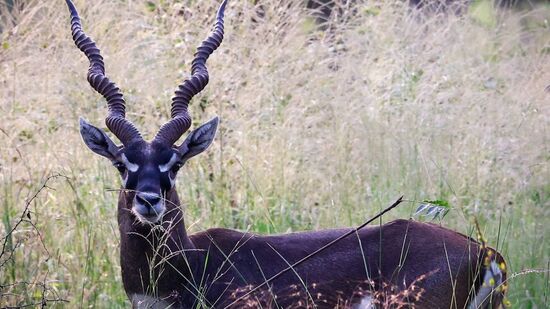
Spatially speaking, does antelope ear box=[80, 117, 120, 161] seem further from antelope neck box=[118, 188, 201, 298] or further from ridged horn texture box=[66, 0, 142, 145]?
antelope neck box=[118, 188, 201, 298]

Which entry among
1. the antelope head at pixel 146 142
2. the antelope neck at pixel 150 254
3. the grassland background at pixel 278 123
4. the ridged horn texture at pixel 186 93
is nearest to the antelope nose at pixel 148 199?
the antelope head at pixel 146 142

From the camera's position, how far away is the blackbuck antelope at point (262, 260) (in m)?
5.97

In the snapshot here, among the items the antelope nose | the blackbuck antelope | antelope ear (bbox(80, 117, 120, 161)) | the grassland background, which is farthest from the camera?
the grassland background

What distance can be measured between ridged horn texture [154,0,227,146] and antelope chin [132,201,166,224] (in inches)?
26.4

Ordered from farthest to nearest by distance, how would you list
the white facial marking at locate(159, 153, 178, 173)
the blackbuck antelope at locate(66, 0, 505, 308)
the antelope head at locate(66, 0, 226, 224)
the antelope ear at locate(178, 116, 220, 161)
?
the antelope ear at locate(178, 116, 220, 161) < the white facial marking at locate(159, 153, 178, 173) < the blackbuck antelope at locate(66, 0, 505, 308) < the antelope head at locate(66, 0, 226, 224)

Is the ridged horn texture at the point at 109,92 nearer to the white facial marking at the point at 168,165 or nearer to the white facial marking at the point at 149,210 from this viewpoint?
the white facial marking at the point at 168,165

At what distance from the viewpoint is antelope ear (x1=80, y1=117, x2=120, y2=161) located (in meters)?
6.36

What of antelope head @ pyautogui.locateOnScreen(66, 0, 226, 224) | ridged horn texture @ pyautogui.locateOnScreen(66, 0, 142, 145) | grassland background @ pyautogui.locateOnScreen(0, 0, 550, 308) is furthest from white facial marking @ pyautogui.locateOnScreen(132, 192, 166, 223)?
grassland background @ pyautogui.locateOnScreen(0, 0, 550, 308)

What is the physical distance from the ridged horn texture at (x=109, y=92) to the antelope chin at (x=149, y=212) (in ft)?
2.27

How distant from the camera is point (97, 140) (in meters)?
6.45

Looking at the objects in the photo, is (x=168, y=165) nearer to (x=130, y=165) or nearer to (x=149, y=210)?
(x=130, y=165)

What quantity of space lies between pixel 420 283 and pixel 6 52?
4.54m

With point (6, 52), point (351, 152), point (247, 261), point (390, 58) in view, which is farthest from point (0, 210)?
point (390, 58)

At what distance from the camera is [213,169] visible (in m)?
8.62
